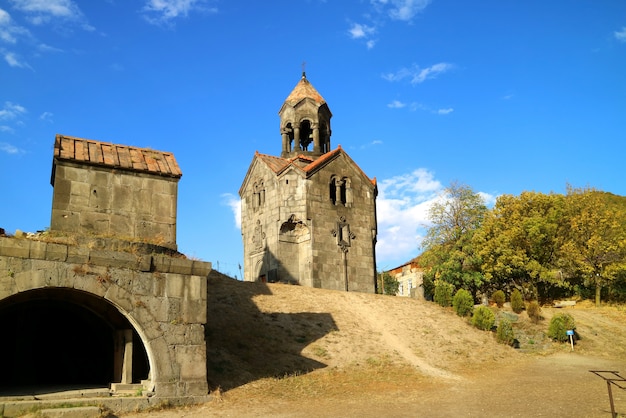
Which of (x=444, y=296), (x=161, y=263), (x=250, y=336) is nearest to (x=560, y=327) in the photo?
(x=444, y=296)

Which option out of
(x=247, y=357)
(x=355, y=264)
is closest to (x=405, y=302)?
(x=355, y=264)

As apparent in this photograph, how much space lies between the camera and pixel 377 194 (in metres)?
35.2

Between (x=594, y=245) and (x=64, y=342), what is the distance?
28.7 metres

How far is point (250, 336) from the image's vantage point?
1959 centimetres

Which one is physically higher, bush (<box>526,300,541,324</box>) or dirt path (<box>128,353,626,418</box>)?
bush (<box>526,300,541,324</box>)

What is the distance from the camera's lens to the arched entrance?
529 inches

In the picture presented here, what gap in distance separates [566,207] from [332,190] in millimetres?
15035

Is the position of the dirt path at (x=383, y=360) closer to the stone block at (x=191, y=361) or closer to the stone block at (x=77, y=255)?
the stone block at (x=191, y=361)

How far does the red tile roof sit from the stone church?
1628cm

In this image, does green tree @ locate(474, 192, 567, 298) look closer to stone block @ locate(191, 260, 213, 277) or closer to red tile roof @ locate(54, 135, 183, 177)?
red tile roof @ locate(54, 135, 183, 177)

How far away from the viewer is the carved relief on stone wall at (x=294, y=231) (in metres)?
31.8

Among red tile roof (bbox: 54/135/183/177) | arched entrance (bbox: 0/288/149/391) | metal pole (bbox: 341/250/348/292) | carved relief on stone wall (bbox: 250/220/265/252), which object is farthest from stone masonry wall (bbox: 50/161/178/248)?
carved relief on stone wall (bbox: 250/220/265/252)

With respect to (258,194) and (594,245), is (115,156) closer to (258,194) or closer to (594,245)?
(258,194)

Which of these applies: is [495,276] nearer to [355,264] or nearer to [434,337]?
[355,264]
